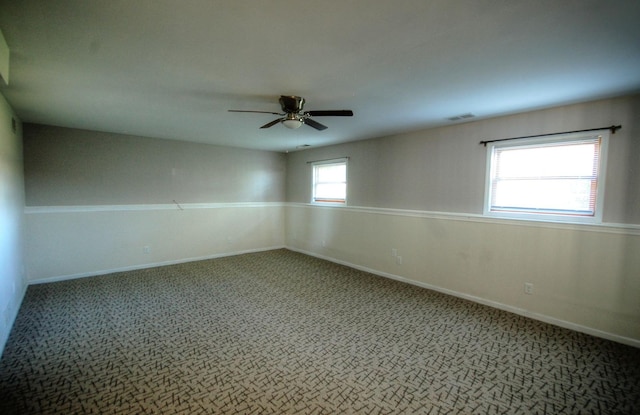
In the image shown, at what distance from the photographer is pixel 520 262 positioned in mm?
3463

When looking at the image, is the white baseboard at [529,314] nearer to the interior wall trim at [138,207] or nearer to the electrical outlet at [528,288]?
the electrical outlet at [528,288]

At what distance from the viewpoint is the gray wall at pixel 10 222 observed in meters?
2.74

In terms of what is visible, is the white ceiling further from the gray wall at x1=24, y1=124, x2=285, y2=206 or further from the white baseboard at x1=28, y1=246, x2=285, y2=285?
the white baseboard at x1=28, y1=246, x2=285, y2=285

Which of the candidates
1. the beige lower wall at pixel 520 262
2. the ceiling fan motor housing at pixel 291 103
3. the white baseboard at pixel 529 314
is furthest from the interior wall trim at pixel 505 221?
the ceiling fan motor housing at pixel 291 103

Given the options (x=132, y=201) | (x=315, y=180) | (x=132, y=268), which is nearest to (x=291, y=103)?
(x=315, y=180)

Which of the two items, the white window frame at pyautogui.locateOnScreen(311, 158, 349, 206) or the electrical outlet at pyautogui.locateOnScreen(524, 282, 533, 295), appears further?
the white window frame at pyautogui.locateOnScreen(311, 158, 349, 206)

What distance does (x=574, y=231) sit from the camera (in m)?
3.08

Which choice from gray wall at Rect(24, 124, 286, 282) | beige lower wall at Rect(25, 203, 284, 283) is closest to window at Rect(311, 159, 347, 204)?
gray wall at Rect(24, 124, 286, 282)

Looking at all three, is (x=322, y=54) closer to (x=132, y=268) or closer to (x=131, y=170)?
(x=131, y=170)

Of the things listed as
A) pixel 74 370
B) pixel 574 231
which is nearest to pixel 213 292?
pixel 74 370

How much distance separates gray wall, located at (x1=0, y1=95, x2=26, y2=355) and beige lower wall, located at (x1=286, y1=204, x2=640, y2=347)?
4691 mm

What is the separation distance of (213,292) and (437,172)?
3.79 metres

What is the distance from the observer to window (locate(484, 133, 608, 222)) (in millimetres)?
3000

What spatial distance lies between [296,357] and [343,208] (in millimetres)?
3517
